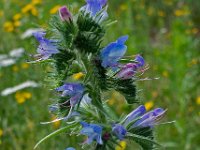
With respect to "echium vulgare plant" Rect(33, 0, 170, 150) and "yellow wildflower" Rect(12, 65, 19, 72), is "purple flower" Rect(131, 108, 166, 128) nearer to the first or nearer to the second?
"echium vulgare plant" Rect(33, 0, 170, 150)

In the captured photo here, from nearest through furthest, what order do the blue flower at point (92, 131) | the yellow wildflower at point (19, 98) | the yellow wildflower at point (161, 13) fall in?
the blue flower at point (92, 131), the yellow wildflower at point (19, 98), the yellow wildflower at point (161, 13)

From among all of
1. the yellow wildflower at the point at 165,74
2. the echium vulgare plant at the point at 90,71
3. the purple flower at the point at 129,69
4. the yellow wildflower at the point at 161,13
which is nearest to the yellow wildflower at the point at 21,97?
the yellow wildflower at the point at 165,74

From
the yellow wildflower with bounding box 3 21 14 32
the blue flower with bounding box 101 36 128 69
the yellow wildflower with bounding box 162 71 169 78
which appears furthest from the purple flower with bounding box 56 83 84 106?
Result: the yellow wildflower with bounding box 3 21 14 32

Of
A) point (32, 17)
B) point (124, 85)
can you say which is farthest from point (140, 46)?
point (124, 85)

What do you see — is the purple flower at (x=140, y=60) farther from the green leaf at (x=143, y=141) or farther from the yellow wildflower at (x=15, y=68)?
the yellow wildflower at (x=15, y=68)

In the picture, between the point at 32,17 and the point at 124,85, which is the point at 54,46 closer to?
the point at 124,85

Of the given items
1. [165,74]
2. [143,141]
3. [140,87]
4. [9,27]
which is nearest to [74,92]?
[143,141]
